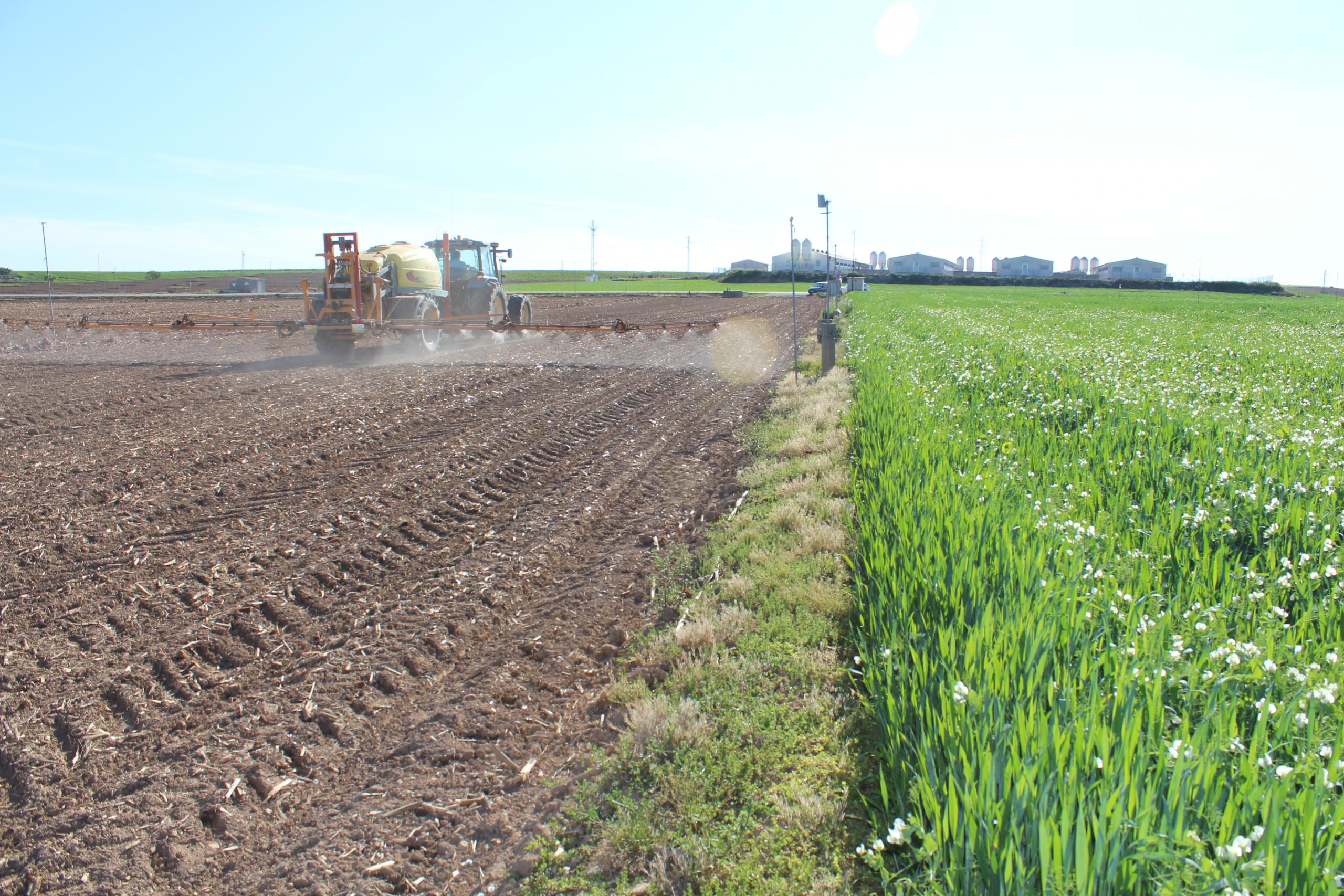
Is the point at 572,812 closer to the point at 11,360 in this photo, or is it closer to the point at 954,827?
the point at 954,827

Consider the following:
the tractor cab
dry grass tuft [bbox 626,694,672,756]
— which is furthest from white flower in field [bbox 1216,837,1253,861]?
the tractor cab

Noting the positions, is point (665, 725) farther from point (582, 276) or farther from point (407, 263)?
point (582, 276)

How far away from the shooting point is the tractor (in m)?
17.4

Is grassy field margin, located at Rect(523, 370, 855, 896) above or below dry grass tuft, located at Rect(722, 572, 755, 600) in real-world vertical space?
below

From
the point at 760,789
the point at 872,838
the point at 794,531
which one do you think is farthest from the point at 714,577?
the point at 872,838

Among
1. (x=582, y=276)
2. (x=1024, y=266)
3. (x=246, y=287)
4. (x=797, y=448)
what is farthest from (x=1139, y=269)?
(x=797, y=448)

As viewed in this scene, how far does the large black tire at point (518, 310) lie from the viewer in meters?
23.5

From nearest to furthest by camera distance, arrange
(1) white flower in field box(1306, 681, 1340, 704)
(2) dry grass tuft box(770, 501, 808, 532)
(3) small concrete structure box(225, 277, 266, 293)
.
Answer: (1) white flower in field box(1306, 681, 1340, 704), (2) dry grass tuft box(770, 501, 808, 532), (3) small concrete structure box(225, 277, 266, 293)

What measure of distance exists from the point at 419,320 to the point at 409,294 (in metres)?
0.76

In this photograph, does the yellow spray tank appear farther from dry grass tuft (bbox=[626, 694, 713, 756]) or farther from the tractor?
dry grass tuft (bbox=[626, 694, 713, 756])

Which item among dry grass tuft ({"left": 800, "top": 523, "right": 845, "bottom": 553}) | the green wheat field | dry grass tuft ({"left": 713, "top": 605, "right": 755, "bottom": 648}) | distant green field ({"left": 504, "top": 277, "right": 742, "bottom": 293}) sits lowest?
dry grass tuft ({"left": 713, "top": 605, "right": 755, "bottom": 648})

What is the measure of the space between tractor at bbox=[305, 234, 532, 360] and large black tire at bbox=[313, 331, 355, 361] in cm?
2

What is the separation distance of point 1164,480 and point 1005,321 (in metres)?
23.1

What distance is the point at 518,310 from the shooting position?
2375 centimetres
